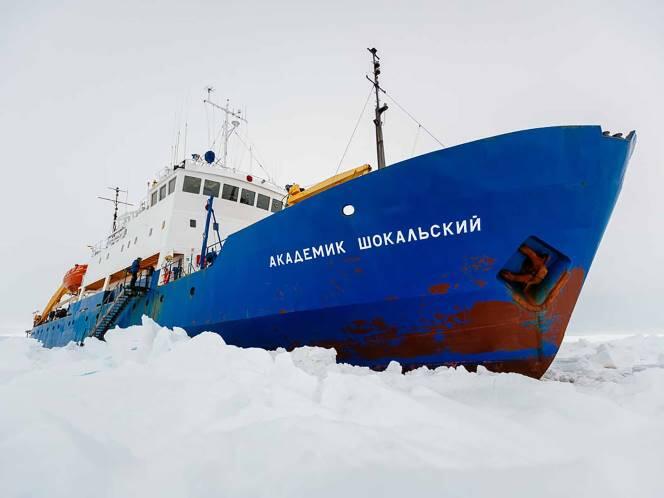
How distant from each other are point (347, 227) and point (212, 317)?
4140 millimetres

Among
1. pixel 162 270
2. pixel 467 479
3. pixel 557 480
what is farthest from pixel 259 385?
pixel 162 270

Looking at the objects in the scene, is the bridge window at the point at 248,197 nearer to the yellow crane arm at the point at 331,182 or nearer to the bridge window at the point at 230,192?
the bridge window at the point at 230,192

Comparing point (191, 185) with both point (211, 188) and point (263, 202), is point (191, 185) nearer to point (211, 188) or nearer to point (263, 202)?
point (211, 188)

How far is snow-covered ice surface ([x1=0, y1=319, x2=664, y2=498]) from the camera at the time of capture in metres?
1.80

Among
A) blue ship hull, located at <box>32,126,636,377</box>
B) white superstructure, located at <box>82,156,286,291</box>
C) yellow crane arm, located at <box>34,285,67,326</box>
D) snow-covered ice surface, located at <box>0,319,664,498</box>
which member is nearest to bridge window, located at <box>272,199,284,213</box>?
white superstructure, located at <box>82,156,286,291</box>

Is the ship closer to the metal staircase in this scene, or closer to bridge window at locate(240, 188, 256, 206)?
bridge window at locate(240, 188, 256, 206)

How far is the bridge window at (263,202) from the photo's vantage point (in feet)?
45.1

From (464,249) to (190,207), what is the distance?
10201 mm

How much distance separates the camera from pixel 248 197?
529 inches

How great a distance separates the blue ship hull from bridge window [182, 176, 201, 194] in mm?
7994

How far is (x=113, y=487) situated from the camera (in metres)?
1.71

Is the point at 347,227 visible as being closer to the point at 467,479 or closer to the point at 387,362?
the point at 387,362

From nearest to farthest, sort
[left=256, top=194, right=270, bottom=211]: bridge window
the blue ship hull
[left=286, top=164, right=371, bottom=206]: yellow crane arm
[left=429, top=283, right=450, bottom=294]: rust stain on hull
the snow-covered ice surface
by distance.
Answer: the snow-covered ice surface, the blue ship hull, [left=429, top=283, right=450, bottom=294]: rust stain on hull, [left=286, top=164, right=371, bottom=206]: yellow crane arm, [left=256, top=194, right=270, bottom=211]: bridge window

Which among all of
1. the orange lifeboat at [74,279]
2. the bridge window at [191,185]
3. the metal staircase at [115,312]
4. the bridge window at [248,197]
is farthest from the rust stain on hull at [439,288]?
the orange lifeboat at [74,279]
